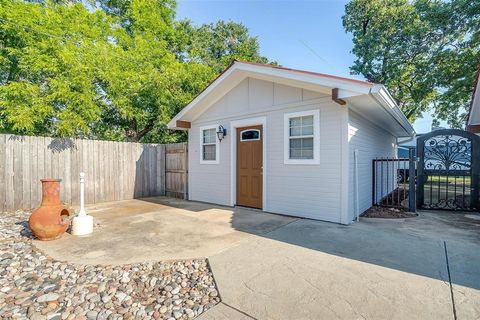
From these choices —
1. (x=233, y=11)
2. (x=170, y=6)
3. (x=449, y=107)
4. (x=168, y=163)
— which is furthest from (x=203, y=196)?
(x=449, y=107)

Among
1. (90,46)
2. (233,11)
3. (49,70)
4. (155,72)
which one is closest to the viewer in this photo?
(49,70)

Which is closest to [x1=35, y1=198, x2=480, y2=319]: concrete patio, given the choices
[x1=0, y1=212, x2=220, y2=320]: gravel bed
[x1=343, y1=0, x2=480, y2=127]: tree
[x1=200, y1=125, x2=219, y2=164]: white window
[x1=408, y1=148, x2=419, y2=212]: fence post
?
[x1=0, y1=212, x2=220, y2=320]: gravel bed

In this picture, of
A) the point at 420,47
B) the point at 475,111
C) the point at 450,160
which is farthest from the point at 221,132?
the point at 420,47

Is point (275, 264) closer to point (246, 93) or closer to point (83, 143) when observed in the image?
point (246, 93)

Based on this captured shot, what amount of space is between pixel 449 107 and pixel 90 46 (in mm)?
19400

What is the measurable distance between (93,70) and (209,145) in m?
4.94

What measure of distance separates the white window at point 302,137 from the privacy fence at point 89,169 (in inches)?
168

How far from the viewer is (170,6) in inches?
587

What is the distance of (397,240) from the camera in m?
4.13

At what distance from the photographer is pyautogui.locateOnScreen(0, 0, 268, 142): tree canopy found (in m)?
7.55

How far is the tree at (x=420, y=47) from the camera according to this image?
1212 centimetres

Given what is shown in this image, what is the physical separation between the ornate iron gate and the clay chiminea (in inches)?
339

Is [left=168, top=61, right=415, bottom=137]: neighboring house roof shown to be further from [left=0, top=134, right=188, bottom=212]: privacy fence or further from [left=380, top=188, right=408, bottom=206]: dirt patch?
[left=380, top=188, right=408, bottom=206]: dirt patch

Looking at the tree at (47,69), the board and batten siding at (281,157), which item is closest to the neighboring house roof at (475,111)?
the board and batten siding at (281,157)
